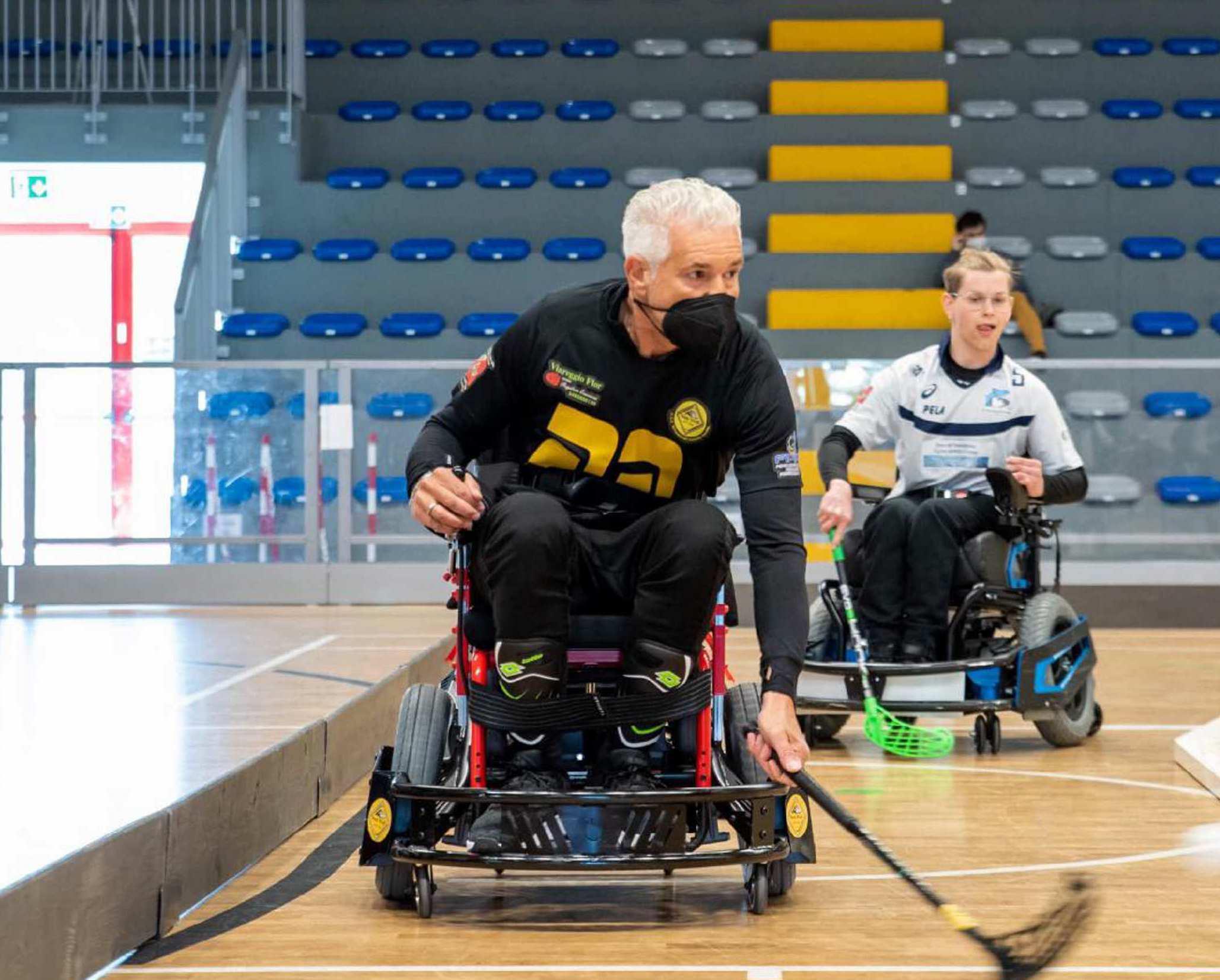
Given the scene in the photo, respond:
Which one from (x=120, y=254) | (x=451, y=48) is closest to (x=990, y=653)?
(x=451, y=48)

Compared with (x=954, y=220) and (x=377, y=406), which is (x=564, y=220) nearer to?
(x=954, y=220)

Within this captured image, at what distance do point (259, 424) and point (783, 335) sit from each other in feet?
10.8

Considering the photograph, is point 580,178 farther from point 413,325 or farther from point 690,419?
point 690,419

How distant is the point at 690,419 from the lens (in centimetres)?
290

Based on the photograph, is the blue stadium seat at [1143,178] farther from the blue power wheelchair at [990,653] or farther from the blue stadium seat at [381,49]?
the blue power wheelchair at [990,653]

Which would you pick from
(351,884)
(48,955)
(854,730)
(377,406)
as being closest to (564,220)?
(377,406)

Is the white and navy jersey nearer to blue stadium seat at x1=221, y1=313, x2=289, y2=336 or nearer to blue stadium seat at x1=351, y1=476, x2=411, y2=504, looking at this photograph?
blue stadium seat at x1=351, y1=476, x2=411, y2=504

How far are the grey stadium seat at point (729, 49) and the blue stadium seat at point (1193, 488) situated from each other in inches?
197

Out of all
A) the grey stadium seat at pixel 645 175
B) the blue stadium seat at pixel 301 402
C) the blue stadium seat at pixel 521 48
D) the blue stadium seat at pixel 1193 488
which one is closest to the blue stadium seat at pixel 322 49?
the blue stadium seat at pixel 521 48

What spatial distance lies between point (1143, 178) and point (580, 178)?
3480 millimetres

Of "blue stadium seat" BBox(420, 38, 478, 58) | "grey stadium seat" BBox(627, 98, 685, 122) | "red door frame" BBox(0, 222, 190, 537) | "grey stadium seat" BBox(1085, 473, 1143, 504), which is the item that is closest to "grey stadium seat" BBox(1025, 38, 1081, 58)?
"grey stadium seat" BBox(627, 98, 685, 122)

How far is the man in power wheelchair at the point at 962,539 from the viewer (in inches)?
184

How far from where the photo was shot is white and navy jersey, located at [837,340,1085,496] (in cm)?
496

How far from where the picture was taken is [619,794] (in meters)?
2.74
